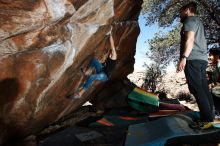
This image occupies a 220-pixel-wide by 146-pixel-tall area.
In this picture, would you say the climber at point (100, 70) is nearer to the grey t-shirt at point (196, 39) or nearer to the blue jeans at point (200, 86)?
the grey t-shirt at point (196, 39)

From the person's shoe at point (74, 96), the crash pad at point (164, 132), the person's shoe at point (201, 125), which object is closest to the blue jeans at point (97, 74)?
the person's shoe at point (74, 96)

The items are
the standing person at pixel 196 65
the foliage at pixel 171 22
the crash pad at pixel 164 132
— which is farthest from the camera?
the foliage at pixel 171 22

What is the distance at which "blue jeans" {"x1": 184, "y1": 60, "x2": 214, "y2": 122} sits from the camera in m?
5.51

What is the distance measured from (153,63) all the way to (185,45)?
14.1 m

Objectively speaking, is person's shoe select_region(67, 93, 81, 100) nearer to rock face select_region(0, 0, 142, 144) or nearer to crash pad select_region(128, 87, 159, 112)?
rock face select_region(0, 0, 142, 144)

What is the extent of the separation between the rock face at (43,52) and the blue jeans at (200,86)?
10.2 ft

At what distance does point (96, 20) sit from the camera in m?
8.15

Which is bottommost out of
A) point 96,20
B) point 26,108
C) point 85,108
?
point 85,108

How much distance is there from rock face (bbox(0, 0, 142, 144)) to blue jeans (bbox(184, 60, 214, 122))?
3.12m

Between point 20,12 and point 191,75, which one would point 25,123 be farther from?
point 191,75

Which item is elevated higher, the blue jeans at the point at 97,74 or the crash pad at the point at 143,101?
the blue jeans at the point at 97,74

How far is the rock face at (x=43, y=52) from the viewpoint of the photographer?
6.38 metres

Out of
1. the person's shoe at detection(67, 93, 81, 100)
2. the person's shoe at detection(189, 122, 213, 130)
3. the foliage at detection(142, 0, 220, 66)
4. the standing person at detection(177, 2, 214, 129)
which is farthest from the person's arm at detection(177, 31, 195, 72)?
the foliage at detection(142, 0, 220, 66)

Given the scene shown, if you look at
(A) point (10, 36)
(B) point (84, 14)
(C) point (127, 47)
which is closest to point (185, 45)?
(B) point (84, 14)
